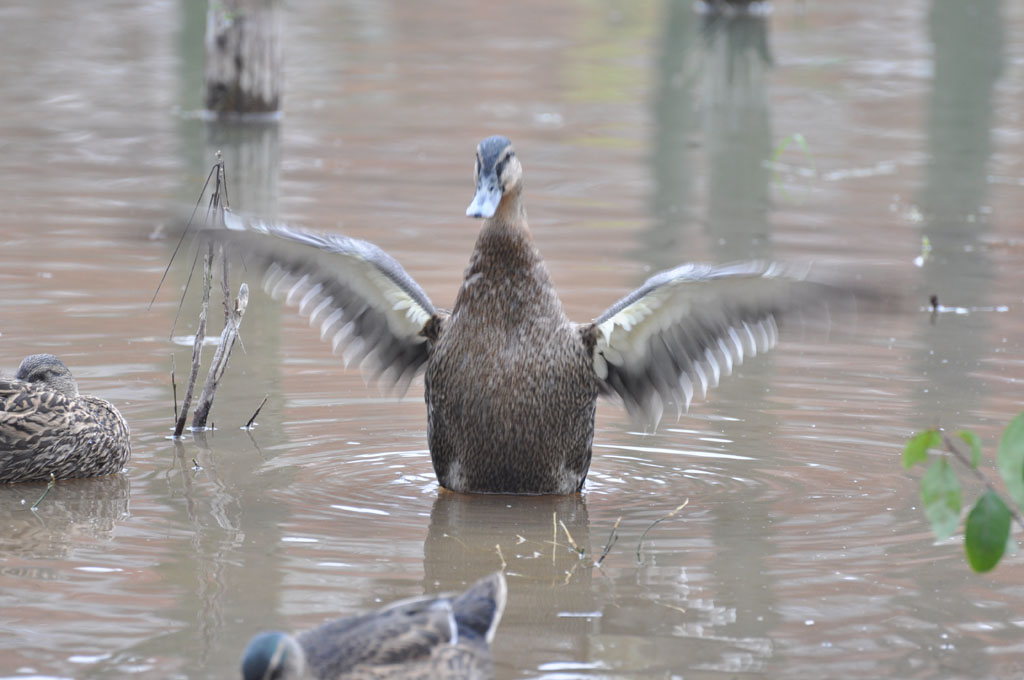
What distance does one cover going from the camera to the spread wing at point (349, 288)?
6.47m

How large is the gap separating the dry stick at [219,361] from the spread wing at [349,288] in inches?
22.4

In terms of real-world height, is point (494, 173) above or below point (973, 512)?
above

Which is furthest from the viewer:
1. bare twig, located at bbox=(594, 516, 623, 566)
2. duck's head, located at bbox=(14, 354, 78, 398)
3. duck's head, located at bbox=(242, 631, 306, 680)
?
duck's head, located at bbox=(14, 354, 78, 398)

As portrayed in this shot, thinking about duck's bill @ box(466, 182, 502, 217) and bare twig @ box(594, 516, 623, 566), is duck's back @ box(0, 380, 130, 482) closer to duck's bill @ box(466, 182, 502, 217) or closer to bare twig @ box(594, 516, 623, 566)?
duck's bill @ box(466, 182, 502, 217)

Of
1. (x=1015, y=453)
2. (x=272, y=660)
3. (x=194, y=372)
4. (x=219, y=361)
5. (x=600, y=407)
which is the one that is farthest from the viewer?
(x=600, y=407)

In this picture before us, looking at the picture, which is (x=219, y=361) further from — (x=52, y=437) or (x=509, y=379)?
(x=509, y=379)

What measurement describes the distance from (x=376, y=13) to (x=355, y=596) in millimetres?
23104

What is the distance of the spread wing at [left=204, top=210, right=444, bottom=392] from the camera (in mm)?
Answer: 6473

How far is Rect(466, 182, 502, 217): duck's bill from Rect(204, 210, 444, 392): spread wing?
54 cm

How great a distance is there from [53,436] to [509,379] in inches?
71.2

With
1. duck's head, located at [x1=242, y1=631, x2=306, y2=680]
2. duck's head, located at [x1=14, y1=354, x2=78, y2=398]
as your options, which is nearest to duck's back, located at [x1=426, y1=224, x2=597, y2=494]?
duck's head, located at [x1=14, y1=354, x2=78, y2=398]

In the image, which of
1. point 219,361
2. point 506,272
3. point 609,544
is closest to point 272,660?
point 609,544

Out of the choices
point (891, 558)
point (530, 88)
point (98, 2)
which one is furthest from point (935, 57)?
point (891, 558)

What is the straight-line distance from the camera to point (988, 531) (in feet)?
12.6
